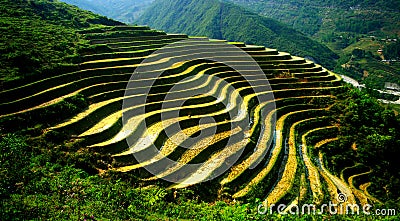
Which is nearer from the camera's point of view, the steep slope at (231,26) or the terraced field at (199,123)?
the terraced field at (199,123)

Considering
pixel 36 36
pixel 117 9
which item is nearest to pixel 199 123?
pixel 36 36

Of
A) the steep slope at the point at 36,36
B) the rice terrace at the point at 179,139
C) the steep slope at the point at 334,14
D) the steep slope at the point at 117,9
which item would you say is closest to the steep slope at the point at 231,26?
the steep slope at the point at 334,14

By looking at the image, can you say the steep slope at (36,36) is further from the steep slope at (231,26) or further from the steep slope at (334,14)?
the steep slope at (334,14)

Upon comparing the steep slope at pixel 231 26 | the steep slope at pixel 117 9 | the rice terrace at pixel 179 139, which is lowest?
the rice terrace at pixel 179 139

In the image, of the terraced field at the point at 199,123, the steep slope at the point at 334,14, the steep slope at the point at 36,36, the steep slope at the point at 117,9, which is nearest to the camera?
the terraced field at the point at 199,123

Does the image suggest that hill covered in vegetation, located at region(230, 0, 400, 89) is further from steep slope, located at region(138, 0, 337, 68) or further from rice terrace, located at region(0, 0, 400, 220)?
rice terrace, located at region(0, 0, 400, 220)
